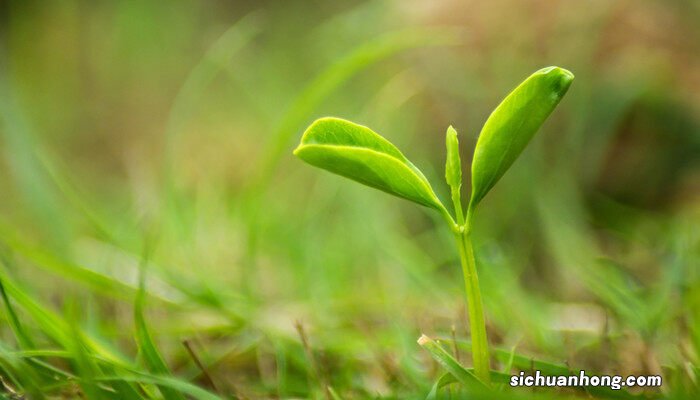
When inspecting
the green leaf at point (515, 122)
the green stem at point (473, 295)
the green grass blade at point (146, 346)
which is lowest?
the green grass blade at point (146, 346)

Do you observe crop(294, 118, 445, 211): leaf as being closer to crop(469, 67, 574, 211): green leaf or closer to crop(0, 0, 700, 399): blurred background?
crop(469, 67, 574, 211): green leaf

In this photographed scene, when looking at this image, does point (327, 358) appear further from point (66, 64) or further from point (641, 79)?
point (66, 64)

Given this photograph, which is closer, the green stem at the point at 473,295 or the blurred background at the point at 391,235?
the green stem at the point at 473,295

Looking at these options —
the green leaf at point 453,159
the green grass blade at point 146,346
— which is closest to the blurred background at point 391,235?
the green grass blade at point 146,346

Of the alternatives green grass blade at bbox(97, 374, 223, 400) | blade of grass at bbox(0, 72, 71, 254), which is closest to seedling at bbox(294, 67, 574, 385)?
green grass blade at bbox(97, 374, 223, 400)

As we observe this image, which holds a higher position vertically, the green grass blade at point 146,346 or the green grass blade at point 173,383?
the green grass blade at point 146,346

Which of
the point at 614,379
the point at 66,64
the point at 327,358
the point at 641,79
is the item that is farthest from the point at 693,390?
the point at 66,64

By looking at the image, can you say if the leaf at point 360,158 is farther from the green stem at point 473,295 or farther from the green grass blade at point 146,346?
the green grass blade at point 146,346

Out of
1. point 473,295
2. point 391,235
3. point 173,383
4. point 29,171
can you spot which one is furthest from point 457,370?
point 29,171

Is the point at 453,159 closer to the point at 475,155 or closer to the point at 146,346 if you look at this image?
the point at 475,155
